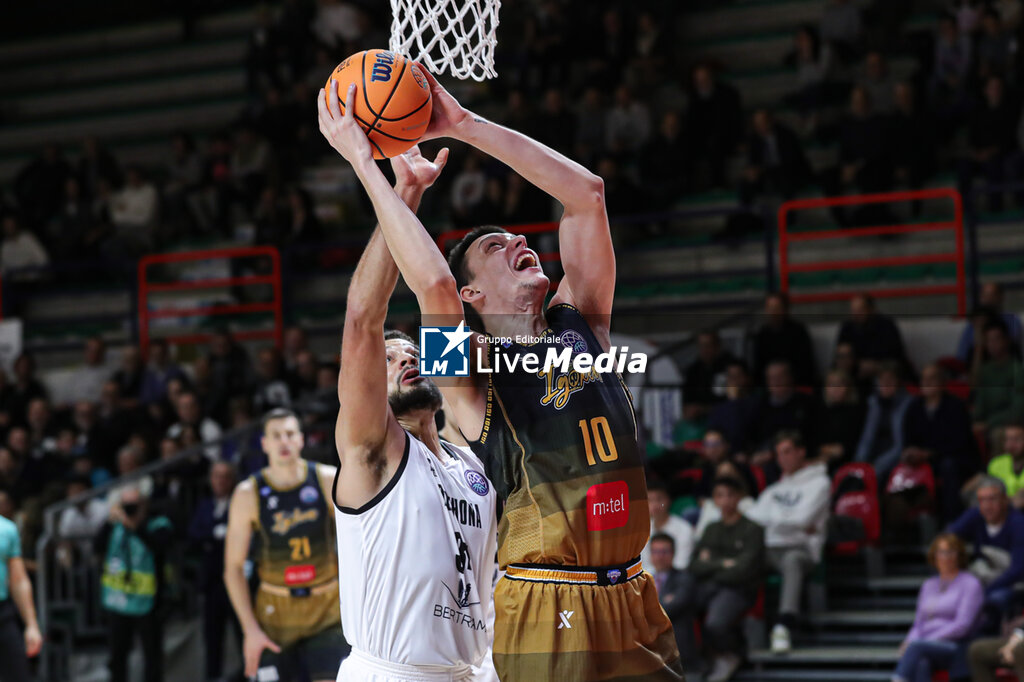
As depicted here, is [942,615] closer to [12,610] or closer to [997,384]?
[997,384]

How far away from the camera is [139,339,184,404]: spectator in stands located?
1359 cm

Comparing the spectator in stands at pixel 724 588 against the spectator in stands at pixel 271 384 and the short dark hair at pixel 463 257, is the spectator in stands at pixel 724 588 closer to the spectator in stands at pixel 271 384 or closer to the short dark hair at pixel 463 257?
the spectator in stands at pixel 271 384

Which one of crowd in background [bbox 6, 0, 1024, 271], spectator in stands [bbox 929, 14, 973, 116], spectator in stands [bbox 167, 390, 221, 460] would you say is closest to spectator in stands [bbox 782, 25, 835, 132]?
crowd in background [bbox 6, 0, 1024, 271]

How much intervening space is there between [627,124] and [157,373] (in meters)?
5.59

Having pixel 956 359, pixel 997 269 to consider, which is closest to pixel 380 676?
pixel 956 359

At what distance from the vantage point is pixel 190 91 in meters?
18.0

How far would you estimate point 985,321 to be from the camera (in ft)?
34.2

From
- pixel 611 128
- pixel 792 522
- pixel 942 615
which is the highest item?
pixel 611 128

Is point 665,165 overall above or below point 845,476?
above

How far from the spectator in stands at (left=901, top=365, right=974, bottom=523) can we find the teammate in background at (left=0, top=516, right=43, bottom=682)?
633 cm

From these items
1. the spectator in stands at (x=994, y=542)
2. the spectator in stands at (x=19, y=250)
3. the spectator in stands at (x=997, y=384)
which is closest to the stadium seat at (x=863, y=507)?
the spectator in stands at (x=994, y=542)

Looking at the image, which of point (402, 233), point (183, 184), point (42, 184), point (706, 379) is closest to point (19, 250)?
point (42, 184)

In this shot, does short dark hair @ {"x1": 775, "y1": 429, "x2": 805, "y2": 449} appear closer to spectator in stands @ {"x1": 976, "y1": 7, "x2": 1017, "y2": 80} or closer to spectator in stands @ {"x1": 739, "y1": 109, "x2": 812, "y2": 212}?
spectator in stands @ {"x1": 739, "y1": 109, "x2": 812, "y2": 212}

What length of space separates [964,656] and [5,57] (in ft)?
54.2
